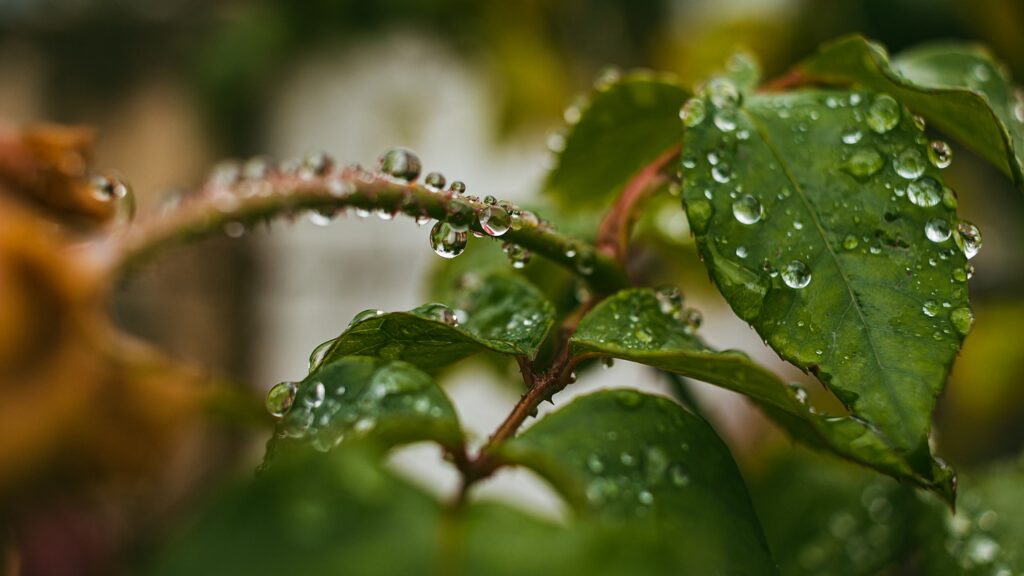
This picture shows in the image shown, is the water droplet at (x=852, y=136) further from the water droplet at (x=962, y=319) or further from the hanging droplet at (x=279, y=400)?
the hanging droplet at (x=279, y=400)

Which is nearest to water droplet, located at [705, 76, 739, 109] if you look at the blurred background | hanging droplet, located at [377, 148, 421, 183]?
hanging droplet, located at [377, 148, 421, 183]

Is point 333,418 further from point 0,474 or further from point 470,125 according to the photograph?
point 470,125

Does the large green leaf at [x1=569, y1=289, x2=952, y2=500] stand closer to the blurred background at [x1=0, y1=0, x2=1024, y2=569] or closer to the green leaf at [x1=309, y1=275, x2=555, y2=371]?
the green leaf at [x1=309, y1=275, x2=555, y2=371]

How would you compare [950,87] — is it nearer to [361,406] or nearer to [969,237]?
[969,237]

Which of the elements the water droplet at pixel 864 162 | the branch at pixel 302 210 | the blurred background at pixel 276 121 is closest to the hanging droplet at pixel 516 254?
the branch at pixel 302 210

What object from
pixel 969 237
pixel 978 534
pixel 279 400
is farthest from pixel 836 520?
pixel 279 400

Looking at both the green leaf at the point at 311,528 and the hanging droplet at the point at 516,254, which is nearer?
the green leaf at the point at 311,528

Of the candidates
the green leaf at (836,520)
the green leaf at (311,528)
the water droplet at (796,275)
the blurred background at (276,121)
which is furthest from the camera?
the blurred background at (276,121)
